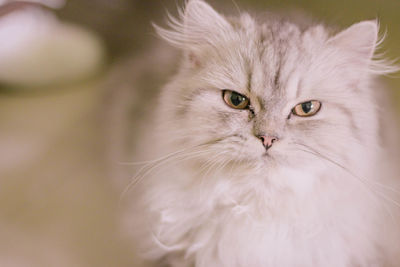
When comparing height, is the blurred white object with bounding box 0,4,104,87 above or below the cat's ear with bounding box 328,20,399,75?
below

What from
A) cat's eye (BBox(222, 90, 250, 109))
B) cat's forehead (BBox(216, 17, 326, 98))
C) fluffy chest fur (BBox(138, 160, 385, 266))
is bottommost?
fluffy chest fur (BBox(138, 160, 385, 266))

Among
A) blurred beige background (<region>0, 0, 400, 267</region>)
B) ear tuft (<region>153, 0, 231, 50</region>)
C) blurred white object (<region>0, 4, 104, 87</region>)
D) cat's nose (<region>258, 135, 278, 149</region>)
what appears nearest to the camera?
cat's nose (<region>258, 135, 278, 149</region>)

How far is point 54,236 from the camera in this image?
1.26m

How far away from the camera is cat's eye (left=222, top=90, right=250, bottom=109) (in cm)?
100

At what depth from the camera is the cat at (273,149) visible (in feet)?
3.16

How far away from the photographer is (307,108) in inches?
38.9

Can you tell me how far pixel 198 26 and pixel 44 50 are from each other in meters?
1.07

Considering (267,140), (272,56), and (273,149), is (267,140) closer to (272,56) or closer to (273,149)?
(273,149)

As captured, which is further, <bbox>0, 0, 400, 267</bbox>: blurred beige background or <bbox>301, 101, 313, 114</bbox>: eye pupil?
<bbox>0, 0, 400, 267</bbox>: blurred beige background

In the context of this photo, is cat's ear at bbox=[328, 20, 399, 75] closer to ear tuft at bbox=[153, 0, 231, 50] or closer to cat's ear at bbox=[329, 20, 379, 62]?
cat's ear at bbox=[329, 20, 379, 62]

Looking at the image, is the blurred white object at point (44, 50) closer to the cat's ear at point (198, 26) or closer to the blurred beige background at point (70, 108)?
the blurred beige background at point (70, 108)

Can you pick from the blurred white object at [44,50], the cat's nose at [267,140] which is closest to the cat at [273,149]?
the cat's nose at [267,140]

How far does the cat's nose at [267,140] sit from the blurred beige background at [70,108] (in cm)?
42

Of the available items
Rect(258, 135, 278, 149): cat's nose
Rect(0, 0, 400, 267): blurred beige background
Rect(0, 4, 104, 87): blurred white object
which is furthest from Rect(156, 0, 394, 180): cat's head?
Rect(0, 4, 104, 87): blurred white object
